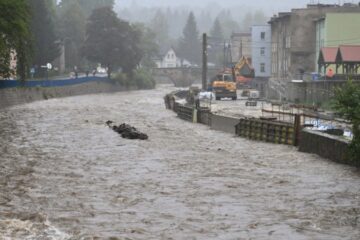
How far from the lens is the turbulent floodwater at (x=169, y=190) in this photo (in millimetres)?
17438

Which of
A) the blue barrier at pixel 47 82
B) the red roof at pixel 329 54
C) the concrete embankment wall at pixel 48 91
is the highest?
the red roof at pixel 329 54

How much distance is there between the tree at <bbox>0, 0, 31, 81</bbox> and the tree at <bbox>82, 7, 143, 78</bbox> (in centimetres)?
7413

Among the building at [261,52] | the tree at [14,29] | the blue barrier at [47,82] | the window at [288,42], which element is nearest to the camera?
the tree at [14,29]

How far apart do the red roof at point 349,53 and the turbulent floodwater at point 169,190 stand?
37.1 m

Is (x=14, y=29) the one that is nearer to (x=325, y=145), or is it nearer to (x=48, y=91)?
(x=325, y=145)

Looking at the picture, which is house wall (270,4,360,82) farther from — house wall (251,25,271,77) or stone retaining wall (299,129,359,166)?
stone retaining wall (299,129,359,166)

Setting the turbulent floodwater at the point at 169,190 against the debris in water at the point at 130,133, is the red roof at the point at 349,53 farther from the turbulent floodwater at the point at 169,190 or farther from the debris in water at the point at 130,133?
the debris in water at the point at 130,133

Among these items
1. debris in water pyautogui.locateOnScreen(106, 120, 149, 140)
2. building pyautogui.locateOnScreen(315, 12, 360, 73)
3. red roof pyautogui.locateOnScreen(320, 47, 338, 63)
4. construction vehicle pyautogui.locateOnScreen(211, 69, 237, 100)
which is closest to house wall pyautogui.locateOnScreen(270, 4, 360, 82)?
building pyautogui.locateOnScreen(315, 12, 360, 73)

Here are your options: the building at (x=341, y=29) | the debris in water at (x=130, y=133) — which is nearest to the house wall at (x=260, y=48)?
the building at (x=341, y=29)

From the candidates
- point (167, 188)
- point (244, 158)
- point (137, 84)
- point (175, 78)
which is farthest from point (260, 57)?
point (167, 188)

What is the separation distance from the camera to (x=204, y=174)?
88.4ft

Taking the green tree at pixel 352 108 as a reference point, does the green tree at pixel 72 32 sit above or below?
above

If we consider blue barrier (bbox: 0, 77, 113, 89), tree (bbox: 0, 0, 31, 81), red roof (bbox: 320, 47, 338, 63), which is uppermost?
tree (bbox: 0, 0, 31, 81)

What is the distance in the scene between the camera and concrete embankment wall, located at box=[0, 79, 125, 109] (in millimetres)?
74500
